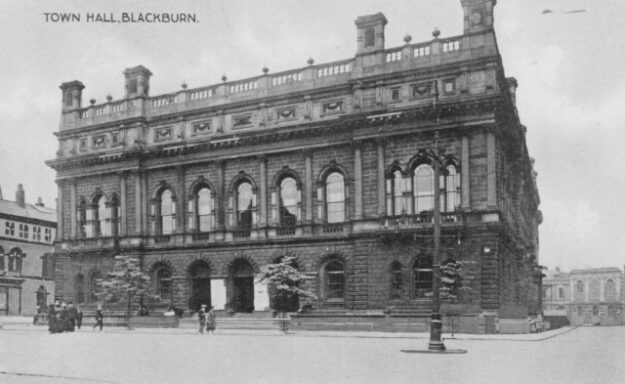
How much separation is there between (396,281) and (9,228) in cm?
4880

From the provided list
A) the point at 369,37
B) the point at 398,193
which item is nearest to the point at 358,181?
the point at 398,193

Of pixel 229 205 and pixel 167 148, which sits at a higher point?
pixel 167 148

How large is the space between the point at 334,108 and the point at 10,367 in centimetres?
2532

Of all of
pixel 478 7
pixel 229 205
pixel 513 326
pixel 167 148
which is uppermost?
pixel 478 7

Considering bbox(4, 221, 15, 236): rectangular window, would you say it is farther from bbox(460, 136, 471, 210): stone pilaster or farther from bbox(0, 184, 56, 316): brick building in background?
bbox(460, 136, 471, 210): stone pilaster

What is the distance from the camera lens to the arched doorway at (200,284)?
42969 millimetres

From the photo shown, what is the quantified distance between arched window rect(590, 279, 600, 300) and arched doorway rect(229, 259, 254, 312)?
87.5m

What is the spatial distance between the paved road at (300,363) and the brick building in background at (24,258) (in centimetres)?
4603

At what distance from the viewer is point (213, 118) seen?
42969 millimetres

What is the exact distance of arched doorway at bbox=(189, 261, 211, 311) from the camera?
141 ft

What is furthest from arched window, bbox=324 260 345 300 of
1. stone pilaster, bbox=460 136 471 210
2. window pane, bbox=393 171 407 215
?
stone pilaster, bbox=460 136 471 210

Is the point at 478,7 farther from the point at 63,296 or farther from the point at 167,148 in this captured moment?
the point at 63,296

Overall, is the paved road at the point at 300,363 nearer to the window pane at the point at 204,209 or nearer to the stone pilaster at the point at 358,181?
the stone pilaster at the point at 358,181

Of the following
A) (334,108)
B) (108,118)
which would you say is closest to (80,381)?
(334,108)
